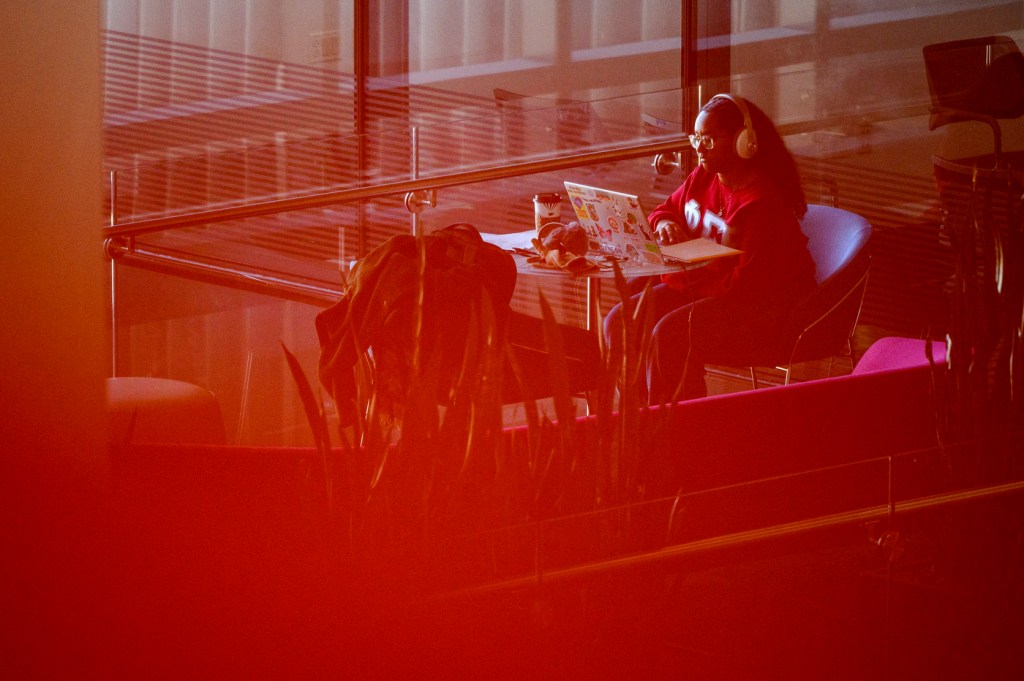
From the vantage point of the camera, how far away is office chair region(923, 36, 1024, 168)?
4434 millimetres

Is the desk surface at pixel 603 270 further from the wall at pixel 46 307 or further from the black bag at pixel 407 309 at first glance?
the wall at pixel 46 307

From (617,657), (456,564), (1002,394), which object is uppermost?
(1002,394)

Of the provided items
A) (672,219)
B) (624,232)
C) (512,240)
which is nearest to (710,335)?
(624,232)

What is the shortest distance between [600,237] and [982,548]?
5.16 feet

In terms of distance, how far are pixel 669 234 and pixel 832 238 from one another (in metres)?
0.58

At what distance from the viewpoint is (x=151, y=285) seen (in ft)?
19.7

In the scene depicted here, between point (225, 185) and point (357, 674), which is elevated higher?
point (225, 185)

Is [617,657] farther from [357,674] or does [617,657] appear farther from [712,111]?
[712,111]

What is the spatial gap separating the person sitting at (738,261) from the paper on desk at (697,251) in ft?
0.41

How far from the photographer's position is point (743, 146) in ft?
10.3

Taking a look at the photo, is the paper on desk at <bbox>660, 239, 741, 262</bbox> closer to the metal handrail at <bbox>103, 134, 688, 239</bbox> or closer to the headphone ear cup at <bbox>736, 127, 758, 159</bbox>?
the headphone ear cup at <bbox>736, 127, 758, 159</bbox>

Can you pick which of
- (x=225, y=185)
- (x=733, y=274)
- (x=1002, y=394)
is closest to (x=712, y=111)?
(x=733, y=274)

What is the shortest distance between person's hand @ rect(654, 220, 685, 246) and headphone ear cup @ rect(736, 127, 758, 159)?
0.29m

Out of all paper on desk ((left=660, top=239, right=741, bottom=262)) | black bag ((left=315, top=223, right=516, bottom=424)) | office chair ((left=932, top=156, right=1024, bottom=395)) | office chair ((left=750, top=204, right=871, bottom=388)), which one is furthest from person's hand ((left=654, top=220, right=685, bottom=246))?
office chair ((left=932, top=156, right=1024, bottom=395))
